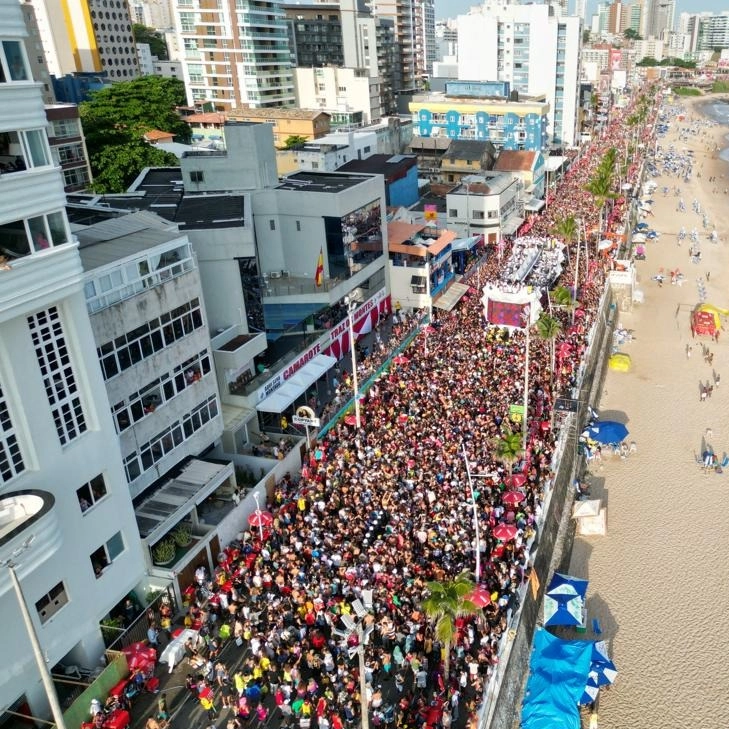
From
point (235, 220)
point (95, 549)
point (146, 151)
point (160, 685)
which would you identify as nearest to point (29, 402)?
point (95, 549)

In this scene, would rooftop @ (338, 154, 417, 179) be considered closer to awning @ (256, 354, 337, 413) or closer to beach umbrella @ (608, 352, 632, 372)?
beach umbrella @ (608, 352, 632, 372)

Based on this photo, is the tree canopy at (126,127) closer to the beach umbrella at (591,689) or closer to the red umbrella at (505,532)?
the red umbrella at (505,532)

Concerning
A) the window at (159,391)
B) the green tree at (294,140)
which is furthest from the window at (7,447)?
the green tree at (294,140)

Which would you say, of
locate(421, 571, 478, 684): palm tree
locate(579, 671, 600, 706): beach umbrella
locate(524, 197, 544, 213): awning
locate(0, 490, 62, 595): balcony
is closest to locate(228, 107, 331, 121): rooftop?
locate(524, 197, 544, 213): awning

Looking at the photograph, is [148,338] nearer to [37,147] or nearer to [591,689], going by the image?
[37,147]

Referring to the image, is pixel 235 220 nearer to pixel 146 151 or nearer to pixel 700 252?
pixel 146 151

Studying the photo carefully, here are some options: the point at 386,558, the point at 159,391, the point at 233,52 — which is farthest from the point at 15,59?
the point at 233,52
